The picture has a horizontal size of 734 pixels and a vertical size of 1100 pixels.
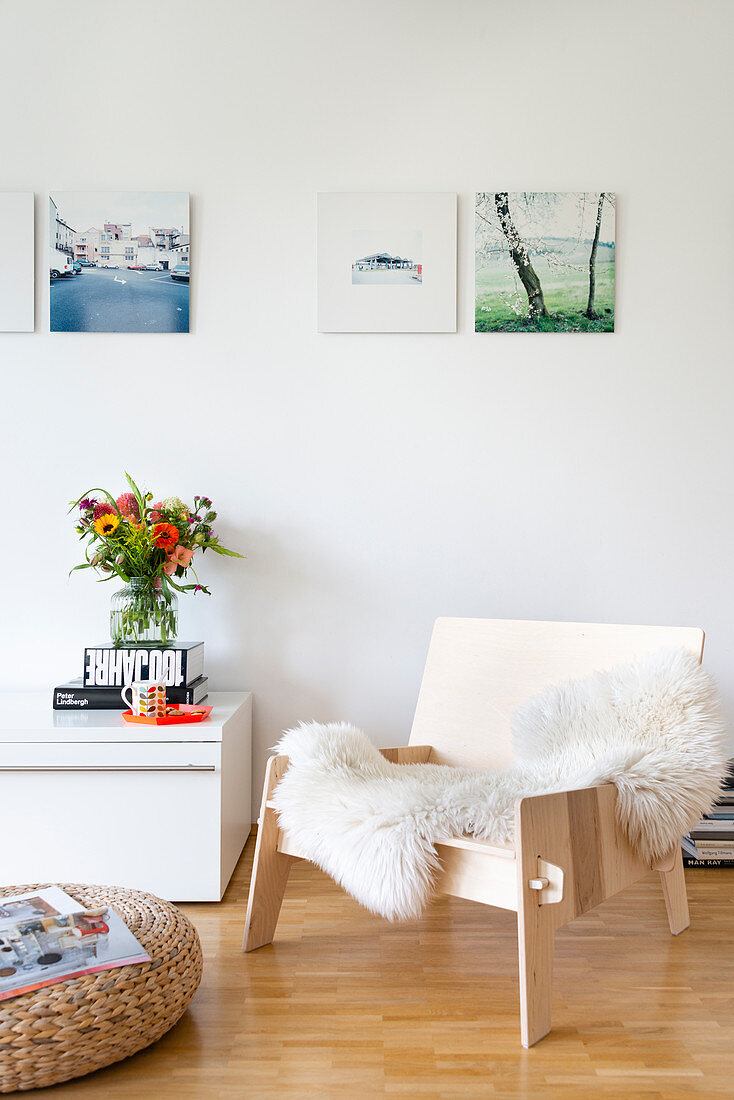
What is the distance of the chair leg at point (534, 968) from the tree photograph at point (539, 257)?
1603 millimetres

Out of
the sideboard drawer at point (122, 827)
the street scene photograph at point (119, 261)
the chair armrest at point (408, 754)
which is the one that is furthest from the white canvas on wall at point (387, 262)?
the sideboard drawer at point (122, 827)

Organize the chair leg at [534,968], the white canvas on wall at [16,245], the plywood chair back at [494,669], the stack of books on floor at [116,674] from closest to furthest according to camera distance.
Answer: the chair leg at [534,968] → the plywood chair back at [494,669] → the stack of books on floor at [116,674] → the white canvas on wall at [16,245]

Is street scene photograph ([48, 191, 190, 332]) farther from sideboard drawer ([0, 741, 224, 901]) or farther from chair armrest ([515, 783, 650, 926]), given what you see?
chair armrest ([515, 783, 650, 926])

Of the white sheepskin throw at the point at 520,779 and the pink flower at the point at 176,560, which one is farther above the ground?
the pink flower at the point at 176,560

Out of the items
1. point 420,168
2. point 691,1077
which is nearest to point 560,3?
point 420,168

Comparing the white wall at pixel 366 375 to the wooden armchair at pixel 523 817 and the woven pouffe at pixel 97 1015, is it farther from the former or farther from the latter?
the woven pouffe at pixel 97 1015

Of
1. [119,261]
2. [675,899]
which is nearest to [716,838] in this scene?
[675,899]

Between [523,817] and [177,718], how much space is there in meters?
0.96

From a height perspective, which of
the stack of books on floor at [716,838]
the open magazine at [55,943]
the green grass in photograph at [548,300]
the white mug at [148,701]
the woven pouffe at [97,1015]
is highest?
the green grass in photograph at [548,300]

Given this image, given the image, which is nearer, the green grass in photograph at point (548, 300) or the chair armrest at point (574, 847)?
the chair armrest at point (574, 847)

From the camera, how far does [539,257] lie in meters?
2.38

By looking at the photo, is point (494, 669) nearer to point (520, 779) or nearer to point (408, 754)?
point (408, 754)

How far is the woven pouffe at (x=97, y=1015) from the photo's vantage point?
1.17m

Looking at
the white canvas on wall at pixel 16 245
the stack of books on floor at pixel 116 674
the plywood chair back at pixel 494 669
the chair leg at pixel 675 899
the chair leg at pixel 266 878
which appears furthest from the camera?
the white canvas on wall at pixel 16 245
